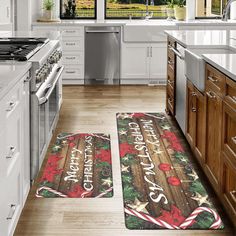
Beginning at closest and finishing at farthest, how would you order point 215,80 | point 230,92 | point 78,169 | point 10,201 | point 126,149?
point 10,201, point 230,92, point 215,80, point 78,169, point 126,149

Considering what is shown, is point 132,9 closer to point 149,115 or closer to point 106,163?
point 149,115

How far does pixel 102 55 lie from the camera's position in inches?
310

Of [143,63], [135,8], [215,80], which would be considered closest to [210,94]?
[215,80]

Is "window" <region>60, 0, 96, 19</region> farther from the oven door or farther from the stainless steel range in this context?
the oven door

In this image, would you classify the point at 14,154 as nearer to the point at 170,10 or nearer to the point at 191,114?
the point at 191,114

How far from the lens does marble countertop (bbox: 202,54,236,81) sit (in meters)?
2.88

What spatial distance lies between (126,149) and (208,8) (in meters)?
4.79

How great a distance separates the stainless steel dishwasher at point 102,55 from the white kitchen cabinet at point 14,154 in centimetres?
470

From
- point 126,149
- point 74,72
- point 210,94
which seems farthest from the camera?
point 74,72

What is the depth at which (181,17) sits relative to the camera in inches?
327

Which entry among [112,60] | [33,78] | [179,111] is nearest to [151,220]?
[33,78]

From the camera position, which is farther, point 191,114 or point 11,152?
point 191,114

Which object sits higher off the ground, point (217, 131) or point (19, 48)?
point (19, 48)

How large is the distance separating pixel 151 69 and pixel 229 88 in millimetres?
5064
